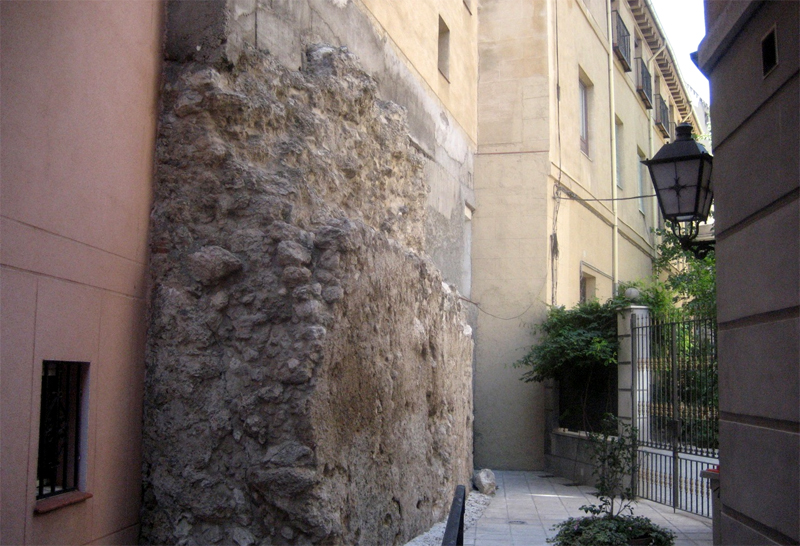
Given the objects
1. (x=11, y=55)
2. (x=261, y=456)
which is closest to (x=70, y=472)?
(x=261, y=456)

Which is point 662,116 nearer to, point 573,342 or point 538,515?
point 573,342

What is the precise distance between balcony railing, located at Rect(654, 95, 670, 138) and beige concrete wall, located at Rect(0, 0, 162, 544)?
65.1 ft

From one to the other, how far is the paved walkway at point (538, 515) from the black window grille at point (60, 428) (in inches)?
161

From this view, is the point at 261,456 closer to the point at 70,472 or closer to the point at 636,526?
the point at 70,472

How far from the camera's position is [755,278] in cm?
368

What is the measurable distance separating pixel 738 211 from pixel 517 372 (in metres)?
9.80

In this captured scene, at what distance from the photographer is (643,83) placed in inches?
830

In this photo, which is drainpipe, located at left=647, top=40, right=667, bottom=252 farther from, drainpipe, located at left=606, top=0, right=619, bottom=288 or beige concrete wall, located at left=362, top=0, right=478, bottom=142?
beige concrete wall, located at left=362, top=0, right=478, bottom=142

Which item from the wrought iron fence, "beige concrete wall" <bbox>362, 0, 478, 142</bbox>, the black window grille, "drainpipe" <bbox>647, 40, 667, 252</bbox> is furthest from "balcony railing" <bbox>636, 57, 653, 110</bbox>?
the black window grille

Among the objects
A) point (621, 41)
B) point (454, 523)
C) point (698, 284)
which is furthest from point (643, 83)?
point (454, 523)

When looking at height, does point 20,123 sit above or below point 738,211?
above

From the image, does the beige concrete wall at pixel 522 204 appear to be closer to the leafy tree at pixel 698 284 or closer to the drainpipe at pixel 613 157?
the drainpipe at pixel 613 157

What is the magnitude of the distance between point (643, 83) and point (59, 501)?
1959 centimetres

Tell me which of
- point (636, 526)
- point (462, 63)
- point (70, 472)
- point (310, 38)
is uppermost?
point (462, 63)
